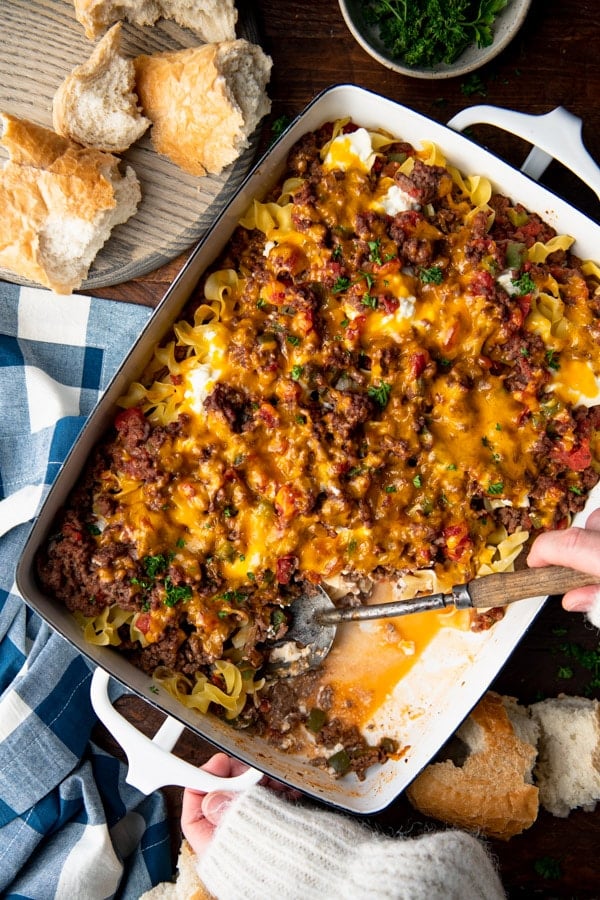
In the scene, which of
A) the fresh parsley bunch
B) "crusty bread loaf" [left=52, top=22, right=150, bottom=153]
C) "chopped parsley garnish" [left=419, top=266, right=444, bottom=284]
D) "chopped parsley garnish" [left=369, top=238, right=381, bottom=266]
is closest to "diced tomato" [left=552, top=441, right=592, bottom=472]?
"chopped parsley garnish" [left=419, top=266, right=444, bottom=284]

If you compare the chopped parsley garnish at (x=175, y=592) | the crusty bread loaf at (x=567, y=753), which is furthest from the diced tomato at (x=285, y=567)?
the crusty bread loaf at (x=567, y=753)

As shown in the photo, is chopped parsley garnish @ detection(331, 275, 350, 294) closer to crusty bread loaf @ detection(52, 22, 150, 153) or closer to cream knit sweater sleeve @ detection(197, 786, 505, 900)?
crusty bread loaf @ detection(52, 22, 150, 153)

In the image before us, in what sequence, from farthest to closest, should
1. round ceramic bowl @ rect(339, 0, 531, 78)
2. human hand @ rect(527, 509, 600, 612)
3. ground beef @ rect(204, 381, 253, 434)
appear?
1. round ceramic bowl @ rect(339, 0, 531, 78)
2. ground beef @ rect(204, 381, 253, 434)
3. human hand @ rect(527, 509, 600, 612)

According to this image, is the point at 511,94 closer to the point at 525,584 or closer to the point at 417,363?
the point at 417,363

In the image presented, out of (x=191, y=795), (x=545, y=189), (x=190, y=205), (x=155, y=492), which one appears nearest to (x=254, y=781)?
(x=191, y=795)

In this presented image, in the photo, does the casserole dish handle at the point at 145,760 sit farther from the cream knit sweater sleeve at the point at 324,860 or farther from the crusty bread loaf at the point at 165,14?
the crusty bread loaf at the point at 165,14

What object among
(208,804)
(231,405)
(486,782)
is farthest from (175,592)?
(486,782)

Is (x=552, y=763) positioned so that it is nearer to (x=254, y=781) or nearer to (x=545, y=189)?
(x=254, y=781)
